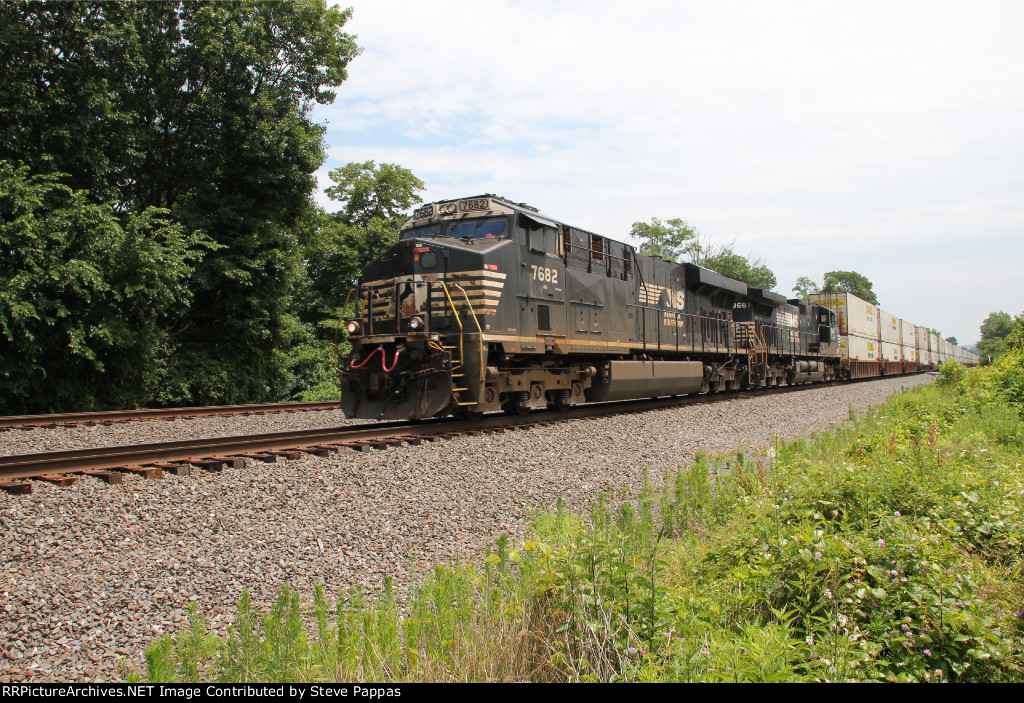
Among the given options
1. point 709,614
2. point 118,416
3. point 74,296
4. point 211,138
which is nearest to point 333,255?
point 211,138

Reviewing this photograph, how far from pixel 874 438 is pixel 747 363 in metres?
13.1

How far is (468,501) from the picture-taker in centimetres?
577

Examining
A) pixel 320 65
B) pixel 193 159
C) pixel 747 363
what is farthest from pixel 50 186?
pixel 747 363

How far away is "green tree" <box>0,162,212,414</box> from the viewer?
1262 centimetres

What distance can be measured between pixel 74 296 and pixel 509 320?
31.9ft

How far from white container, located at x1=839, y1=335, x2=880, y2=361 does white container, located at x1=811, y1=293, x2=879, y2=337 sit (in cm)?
24

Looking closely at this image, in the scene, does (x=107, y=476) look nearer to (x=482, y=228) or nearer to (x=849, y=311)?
(x=482, y=228)

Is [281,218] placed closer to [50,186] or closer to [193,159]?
[193,159]

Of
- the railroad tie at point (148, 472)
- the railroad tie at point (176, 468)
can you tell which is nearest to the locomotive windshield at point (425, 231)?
the railroad tie at point (176, 468)

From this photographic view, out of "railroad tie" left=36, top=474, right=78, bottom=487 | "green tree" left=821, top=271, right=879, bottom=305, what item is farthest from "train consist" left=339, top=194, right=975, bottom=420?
"green tree" left=821, top=271, right=879, bottom=305

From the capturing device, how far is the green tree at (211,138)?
15.2m

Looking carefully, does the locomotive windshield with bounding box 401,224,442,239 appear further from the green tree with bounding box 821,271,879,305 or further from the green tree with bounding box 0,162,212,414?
the green tree with bounding box 821,271,879,305

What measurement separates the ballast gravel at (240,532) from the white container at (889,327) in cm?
3436

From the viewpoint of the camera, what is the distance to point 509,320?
10164 millimetres
